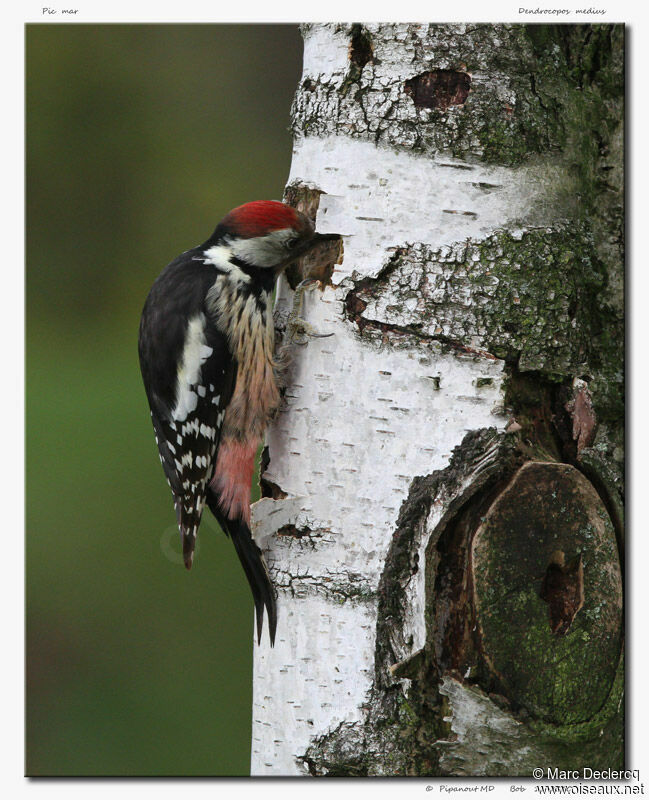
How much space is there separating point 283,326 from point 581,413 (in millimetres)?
624

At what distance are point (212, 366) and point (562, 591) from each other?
90 centimetres

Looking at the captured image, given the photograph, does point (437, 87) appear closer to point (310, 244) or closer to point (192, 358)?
point (310, 244)

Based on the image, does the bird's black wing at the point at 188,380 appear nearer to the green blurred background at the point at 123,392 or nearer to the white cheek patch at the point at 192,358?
the white cheek patch at the point at 192,358

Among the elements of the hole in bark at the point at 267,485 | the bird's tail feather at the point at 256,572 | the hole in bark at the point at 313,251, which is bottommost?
the bird's tail feather at the point at 256,572

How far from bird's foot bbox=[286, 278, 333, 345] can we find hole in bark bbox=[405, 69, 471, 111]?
0.39m

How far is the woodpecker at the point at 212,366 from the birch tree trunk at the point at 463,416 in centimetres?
34

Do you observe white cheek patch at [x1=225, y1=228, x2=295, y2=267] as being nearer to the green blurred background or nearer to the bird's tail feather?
the bird's tail feather

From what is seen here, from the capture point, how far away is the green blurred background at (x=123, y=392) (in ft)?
8.11

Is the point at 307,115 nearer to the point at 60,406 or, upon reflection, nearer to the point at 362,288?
the point at 362,288

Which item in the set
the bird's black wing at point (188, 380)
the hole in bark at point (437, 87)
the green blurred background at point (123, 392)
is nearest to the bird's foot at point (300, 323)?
the bird's black wing at point (188, 380)

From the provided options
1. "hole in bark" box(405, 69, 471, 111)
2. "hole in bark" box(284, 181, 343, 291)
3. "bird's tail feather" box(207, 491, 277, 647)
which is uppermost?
"hole in bark" box(405, 69, 471, 111)

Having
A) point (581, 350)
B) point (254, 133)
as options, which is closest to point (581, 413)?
point (581, 350)

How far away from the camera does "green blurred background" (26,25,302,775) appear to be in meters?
2.47

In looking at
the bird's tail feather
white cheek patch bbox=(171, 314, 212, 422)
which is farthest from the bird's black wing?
the bird's tail feather
